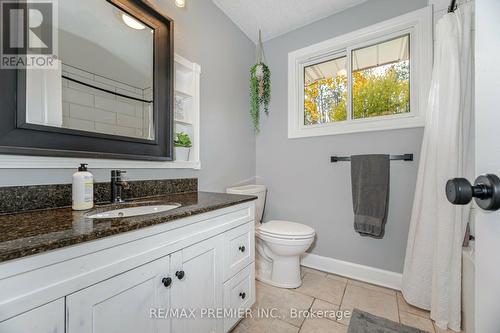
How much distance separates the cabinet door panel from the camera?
19.4 inches

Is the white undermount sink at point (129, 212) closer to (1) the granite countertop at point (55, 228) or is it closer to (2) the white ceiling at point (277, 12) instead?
(1) the granite countertop at point (55, 228)

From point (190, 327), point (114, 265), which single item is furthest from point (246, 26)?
point (190, 327)

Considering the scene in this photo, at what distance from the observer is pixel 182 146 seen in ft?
5.01

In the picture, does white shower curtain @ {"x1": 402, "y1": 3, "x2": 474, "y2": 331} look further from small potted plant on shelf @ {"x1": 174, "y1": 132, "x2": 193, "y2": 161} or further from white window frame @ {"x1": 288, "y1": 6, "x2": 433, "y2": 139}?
small potted plant on shelf @ {"x1": 174, "y1": 132, "x2": 193, "y2": 161}

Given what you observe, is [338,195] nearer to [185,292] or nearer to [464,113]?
[464,113]

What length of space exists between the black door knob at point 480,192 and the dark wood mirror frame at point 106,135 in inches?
52.6

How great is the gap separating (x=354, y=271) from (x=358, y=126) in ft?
4.17

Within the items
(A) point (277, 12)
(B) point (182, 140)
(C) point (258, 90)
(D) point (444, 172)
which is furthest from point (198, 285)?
(A) point (277, 12)

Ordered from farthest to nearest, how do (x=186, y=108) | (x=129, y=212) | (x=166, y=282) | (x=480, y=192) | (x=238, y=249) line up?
(x=186, y=108) → (x=238, y=249) → (x=129, y=212) → (x=166, y=282) → (x=480, y=192)

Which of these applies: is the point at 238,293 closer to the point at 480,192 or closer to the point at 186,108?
the point at 480,192

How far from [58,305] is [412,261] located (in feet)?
6.24

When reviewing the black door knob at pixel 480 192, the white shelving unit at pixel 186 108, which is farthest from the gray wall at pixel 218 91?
the black door knob at pixel 480 192

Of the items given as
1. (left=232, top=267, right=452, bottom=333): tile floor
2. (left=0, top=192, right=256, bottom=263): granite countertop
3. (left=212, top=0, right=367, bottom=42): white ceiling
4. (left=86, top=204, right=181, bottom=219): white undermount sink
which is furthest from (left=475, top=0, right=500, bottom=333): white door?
(left=212, top=0, right=367, bottom=42): white ceiling

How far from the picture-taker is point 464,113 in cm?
131
